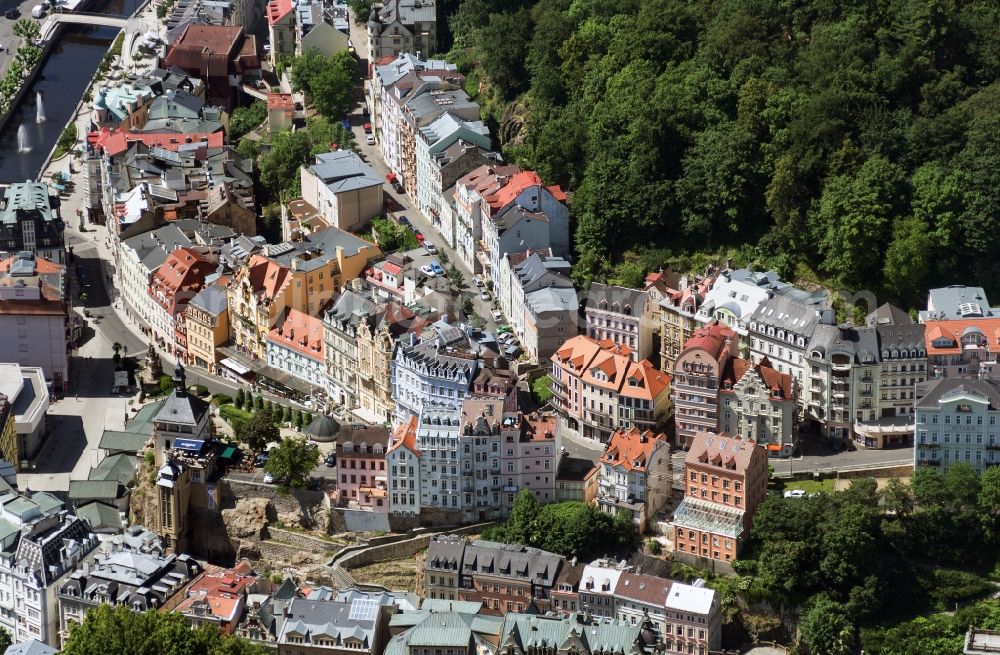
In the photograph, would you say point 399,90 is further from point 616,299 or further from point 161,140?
point 616,299

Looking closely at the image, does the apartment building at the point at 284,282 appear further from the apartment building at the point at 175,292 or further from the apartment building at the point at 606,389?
the apartment building at the point at 606,389

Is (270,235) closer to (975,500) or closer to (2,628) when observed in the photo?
(2,628)

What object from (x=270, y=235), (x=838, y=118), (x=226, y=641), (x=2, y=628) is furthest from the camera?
(x=270, y=235)

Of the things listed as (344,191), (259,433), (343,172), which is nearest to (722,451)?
(259,433)

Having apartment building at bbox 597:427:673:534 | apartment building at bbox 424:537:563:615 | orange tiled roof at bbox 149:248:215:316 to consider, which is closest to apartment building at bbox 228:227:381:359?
orange tiled roof at bbox 149:248:215:316

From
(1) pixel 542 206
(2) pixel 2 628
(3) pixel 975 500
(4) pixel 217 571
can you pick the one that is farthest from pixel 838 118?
(2) pixel 2 628

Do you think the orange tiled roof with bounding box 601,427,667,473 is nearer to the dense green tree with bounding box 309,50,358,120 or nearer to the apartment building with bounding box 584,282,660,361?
the apartment building with bounding box 584,282,660,361
